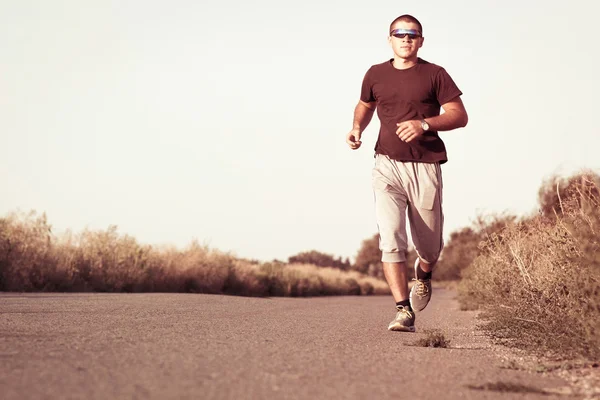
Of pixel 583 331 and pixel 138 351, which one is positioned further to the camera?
pixel 583 331

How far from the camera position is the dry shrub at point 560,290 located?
5.74m

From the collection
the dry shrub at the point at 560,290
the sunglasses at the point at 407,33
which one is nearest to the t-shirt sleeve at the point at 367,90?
the sunglasses at the point at 407,33

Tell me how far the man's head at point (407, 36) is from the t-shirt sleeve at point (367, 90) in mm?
401

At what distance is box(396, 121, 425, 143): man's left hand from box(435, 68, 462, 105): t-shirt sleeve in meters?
0.55

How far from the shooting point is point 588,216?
634 cm

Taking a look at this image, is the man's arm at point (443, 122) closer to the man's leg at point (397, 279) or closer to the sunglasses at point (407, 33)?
the sunglasses at point (407, 33)

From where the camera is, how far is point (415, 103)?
25.4ft

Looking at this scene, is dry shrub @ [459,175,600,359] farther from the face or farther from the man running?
the face

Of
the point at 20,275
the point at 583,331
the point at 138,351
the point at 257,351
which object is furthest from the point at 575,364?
the point at 20,275

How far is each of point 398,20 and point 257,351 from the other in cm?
413

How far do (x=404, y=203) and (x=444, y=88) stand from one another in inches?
47.7

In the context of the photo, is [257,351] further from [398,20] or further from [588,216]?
[398,20]

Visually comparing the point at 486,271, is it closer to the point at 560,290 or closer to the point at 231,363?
the point at 560,290

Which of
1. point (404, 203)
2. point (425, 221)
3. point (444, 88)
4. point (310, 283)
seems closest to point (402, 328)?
point (425, 221)
